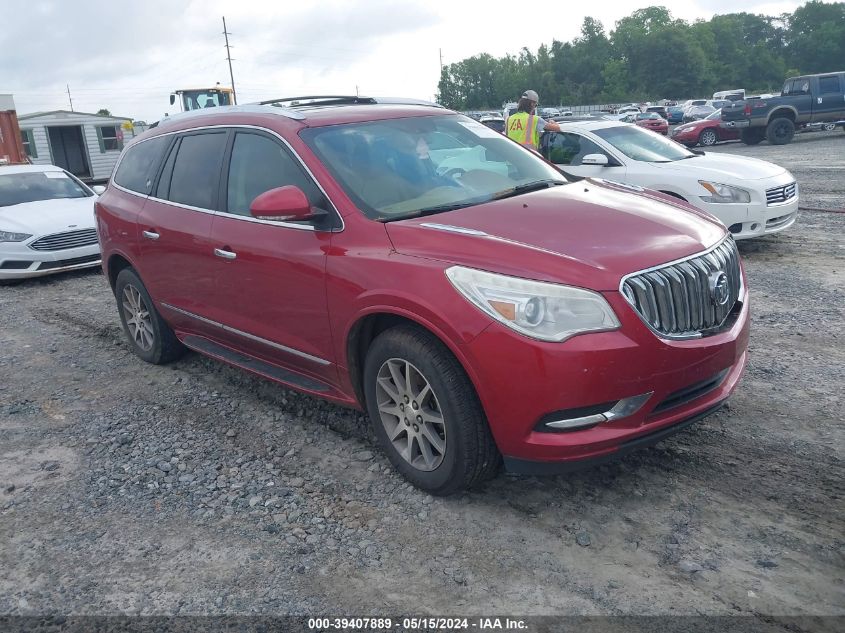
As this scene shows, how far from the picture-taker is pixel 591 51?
126438 millimetres

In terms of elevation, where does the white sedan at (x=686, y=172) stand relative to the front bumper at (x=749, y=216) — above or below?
above

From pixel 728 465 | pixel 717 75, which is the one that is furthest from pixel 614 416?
pixel 717 75

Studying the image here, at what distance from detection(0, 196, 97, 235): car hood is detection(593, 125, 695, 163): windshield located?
22.8 feet

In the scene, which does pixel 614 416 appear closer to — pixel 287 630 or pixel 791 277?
pixel 287 630

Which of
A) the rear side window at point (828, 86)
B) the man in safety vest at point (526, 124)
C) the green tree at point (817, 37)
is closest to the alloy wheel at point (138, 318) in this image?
the man in safety vest at point (526, 124)

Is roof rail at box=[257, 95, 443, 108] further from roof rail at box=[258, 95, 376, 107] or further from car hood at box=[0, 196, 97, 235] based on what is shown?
car hood at box=[0, 196, 97, 235]

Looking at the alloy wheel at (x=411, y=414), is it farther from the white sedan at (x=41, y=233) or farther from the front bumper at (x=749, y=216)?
the white sedan at (x=41, y=233)

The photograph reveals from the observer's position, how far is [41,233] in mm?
9758

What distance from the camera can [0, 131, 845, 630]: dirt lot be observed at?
294 centimetres

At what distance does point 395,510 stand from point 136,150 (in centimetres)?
392

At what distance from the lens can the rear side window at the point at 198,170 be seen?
15.7 feet

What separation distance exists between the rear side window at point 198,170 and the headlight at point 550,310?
2.42 metres

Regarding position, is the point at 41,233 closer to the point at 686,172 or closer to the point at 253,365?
the point at 253,365

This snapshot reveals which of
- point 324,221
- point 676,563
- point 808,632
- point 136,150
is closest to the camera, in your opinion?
point 808,632
